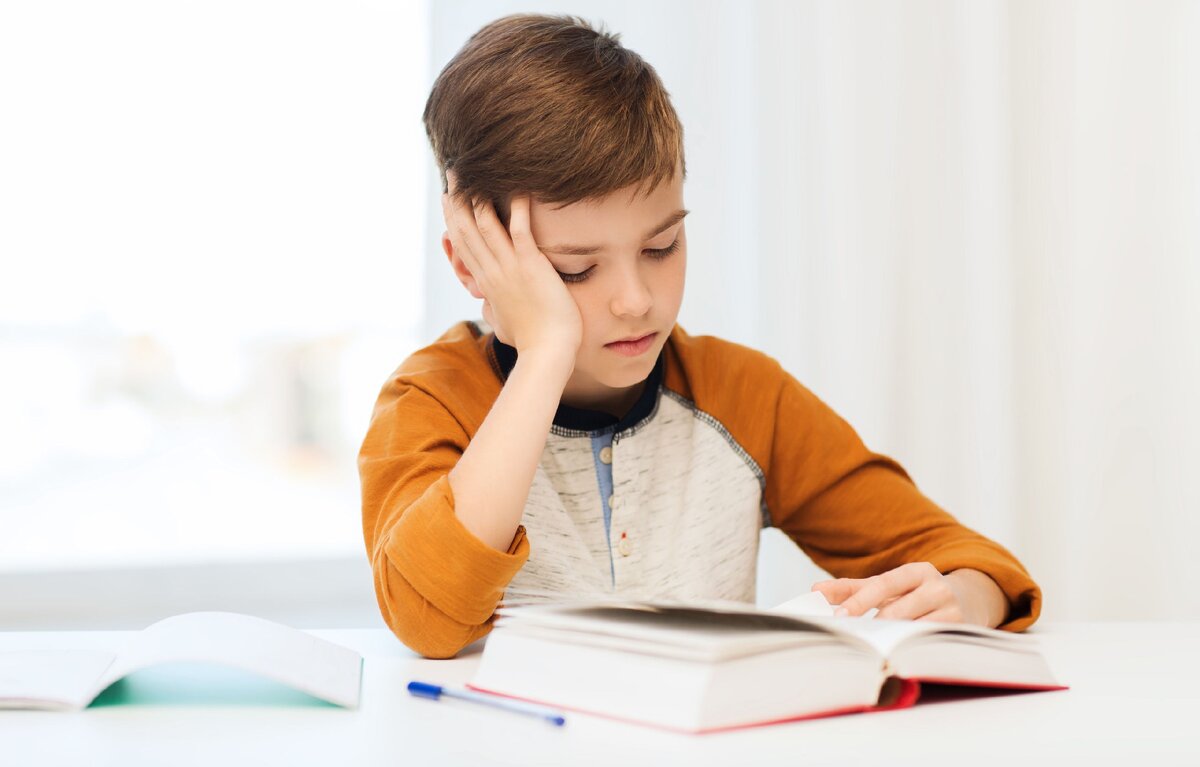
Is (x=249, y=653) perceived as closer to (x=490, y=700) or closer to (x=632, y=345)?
(x=490, y=700)

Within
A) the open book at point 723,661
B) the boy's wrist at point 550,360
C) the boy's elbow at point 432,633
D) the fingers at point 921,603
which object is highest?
the boy's wrist at point 550,360

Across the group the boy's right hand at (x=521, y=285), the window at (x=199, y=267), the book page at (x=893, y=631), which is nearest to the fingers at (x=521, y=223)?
the boy's right hand at (x=521, y=285)

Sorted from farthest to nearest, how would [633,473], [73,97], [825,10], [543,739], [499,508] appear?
1. [825,10]
2. [73,97]
3. [633,473]
4. [499,508]
5. [543,739]

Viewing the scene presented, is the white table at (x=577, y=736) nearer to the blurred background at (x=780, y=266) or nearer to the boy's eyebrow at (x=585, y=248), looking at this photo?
the boy's eyebrow at (x=585, y=248)

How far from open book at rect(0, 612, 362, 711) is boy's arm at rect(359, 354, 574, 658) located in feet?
0.25

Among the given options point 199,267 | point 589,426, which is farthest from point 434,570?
point 199,267

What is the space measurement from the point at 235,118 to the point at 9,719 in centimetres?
127

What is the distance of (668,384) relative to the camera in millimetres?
1157

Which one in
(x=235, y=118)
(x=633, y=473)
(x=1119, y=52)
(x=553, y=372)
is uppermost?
(x=1119, y=52)

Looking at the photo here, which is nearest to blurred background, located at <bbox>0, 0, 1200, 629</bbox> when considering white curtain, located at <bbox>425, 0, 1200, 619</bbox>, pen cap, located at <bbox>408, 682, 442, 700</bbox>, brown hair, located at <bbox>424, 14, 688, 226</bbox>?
white curtain, located at <bbox>425, 0, 1200, 619</bbox>

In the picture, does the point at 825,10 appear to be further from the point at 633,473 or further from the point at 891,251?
the point at 633,473

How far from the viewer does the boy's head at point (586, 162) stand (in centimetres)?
92

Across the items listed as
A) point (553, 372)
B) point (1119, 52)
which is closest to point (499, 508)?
point (553, 372)

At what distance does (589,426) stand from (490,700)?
50 centimetres
